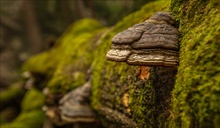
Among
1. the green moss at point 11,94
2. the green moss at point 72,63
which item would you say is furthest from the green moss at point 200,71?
the green moss at point 11,94

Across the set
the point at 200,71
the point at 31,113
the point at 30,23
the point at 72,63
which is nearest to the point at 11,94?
the point at 31,113

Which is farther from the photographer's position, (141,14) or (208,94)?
Result: (141,14)

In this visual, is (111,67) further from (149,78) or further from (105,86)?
(149,78)

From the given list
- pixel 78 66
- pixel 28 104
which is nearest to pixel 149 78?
pixel 78 66

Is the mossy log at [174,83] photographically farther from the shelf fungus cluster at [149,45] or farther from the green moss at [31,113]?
the green moss at [31,113]

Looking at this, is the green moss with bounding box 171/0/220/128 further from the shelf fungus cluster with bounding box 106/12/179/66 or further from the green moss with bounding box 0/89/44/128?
the green moss with bounding box 0/89/44/128

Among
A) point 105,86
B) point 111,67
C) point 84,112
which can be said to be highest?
point 111,67
